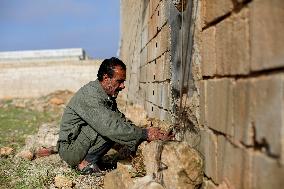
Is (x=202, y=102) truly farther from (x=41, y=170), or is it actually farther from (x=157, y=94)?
(x=41, y=170)

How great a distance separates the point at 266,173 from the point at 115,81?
3.02 metres

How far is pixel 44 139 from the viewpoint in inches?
295

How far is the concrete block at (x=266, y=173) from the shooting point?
2031mm

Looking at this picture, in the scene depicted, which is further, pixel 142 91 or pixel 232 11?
pixel 142 91

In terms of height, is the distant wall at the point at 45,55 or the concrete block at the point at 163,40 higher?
the distant wall at the point at 45,55

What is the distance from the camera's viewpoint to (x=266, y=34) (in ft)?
7.05

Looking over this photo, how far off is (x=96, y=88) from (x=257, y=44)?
301 cm

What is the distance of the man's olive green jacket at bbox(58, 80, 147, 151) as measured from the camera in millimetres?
4434

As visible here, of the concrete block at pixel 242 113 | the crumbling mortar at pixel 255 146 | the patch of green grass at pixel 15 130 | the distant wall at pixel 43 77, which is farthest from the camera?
the distant wall at pixel 43 77

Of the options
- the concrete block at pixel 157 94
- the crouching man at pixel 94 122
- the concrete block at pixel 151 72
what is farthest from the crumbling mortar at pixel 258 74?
the concrete block at pixel 151 72

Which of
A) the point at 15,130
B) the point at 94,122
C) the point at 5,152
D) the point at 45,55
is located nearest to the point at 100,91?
the point at 94,122

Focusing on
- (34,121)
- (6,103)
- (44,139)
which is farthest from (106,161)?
(6,103)

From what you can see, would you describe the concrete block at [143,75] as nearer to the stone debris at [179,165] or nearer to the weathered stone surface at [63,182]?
the weathered stone surface at [63,182]

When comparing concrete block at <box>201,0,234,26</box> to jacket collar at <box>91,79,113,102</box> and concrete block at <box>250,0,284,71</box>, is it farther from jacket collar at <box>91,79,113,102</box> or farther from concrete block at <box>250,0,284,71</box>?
jacket collar at <box>91,79,113,102</box>
